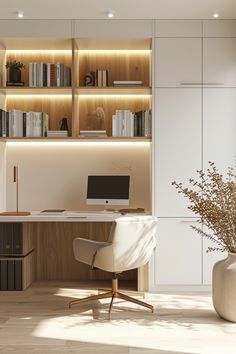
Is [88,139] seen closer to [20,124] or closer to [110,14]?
[20,124]

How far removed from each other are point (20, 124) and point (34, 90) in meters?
0.39

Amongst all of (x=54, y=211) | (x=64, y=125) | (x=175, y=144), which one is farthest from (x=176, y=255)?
(x=64, y=125)

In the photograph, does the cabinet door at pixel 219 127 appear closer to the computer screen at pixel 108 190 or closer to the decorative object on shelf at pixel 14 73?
the computer screen at pixel 108 190

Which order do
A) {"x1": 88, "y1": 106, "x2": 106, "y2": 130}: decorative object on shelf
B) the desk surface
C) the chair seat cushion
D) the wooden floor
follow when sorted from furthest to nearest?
1. {"x1": 88, "y1": 106, "x2": 106, "y2": 130}: decorative object on shelf
2. the desk surface
3. the chair seat cushion
4. the wooden floor

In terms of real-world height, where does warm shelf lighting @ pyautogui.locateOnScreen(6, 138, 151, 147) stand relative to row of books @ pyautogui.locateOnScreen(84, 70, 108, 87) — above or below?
below

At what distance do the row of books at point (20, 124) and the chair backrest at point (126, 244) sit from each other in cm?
169

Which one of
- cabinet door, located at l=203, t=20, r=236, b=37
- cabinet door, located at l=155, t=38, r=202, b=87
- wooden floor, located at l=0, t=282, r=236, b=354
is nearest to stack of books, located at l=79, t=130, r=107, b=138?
cabinet door, located at l=155, t=38, r=202, b=87

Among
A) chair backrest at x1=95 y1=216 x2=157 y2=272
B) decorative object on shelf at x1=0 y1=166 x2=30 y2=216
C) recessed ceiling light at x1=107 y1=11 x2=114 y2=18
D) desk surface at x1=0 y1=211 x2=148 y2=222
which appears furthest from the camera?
decorative object on shelf at x1=0 y1=166 x2=30 y2=216

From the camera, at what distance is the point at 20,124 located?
18.5 ft

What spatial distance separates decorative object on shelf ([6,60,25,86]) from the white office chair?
2.06 metres

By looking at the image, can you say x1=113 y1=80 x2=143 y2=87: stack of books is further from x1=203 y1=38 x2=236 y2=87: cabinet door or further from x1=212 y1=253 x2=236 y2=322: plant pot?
x1=212 y1=253 x2=236 y2=322: plant pot

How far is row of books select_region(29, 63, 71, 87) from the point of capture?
18.6ft

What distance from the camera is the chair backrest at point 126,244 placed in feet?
14.5

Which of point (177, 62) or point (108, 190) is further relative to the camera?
point (108, 190)
